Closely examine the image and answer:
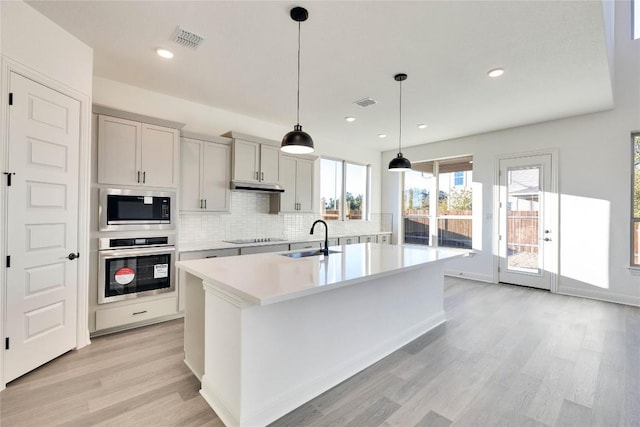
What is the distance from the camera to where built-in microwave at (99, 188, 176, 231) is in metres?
3.02

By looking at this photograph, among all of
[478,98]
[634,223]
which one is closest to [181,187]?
[478,98]

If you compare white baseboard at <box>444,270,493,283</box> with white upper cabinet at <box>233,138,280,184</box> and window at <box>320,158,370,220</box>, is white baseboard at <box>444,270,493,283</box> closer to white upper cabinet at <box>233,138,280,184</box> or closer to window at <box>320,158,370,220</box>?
window at <box>320,158,370,220</box>

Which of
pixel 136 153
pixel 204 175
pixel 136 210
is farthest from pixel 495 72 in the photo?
pixel 136 210

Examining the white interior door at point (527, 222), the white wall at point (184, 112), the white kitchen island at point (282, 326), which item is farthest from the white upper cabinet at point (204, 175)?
the white interior door at point (527, 222)

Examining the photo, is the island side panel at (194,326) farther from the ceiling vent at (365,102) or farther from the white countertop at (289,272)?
the ceiling vent at (365,102)

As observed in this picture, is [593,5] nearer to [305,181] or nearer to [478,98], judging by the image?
[478,98]

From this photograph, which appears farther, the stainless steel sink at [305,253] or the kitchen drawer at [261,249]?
the kitchen drawer at [261,249]

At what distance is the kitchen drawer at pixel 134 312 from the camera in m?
3.01

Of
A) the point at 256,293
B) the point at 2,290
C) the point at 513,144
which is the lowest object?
the point at 2,290

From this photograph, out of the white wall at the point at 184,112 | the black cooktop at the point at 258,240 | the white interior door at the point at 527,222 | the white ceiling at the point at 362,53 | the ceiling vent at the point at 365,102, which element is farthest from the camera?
the white interior door at the point at 527,222

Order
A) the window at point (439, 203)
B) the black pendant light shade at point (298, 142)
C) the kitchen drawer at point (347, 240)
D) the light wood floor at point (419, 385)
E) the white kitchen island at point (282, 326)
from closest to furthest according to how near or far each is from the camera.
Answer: the white kitchen island at point (282, 326) < the light wood floor at point (419, 385) < the black pendant light shade at point (298, 142) < the kitchen drawer at point (347, 240) < the window at point (439, 203)

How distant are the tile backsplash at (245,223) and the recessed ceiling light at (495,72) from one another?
3472 mm

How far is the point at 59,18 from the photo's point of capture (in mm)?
2373

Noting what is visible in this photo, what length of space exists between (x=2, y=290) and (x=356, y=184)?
19.1 ft
